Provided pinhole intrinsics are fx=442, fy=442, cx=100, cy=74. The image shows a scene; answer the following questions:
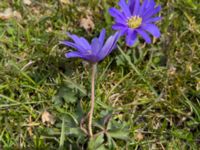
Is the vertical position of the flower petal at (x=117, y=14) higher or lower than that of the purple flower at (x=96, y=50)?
higher

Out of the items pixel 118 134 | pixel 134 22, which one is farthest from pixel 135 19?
pixel 118 134

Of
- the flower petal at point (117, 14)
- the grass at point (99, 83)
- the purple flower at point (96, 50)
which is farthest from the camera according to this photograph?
the flower petal at point (117, 14)

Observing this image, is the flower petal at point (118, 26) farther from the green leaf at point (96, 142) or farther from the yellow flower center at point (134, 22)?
the green leaf at point (96, 142)

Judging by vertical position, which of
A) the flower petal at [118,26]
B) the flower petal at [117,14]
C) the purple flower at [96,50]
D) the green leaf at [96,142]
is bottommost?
the green leaf at [96,142]

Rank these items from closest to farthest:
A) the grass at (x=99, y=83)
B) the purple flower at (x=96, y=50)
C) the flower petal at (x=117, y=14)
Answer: the purple flower at (x=96, y=50), the grass at (x=99, y=83), the flower petal at (x=117, y=14)

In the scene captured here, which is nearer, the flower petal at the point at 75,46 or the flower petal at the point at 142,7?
the flower petal at the point at 75,46

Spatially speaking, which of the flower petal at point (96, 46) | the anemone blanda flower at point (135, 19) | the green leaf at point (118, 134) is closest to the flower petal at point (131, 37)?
the anemone blanda flower at point (135, 19)

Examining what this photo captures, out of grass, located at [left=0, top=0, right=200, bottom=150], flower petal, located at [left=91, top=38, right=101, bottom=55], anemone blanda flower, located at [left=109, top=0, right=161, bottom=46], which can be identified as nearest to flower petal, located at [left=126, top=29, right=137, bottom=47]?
anemone blanda flower, located at [left=109, top=0, right=161, bottom=46]

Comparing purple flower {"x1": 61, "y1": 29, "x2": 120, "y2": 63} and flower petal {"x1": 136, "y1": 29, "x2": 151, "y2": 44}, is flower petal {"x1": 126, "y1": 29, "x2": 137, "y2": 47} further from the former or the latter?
purple flower {"x1": 61, "y1": 29, "x2": 120, "y2": 63}
